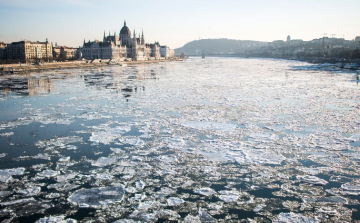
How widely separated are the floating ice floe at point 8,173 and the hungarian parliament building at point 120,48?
313 feet

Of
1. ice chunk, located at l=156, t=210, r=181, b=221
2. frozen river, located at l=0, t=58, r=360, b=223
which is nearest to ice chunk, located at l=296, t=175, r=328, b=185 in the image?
frozen river, located at l=0, t=58, r=360, b=223

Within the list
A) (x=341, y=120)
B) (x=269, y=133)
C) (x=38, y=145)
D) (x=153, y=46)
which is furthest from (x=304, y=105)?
(x=153, y=46)

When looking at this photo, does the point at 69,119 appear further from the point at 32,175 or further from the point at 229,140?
the point at 229,140

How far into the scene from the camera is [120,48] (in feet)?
364

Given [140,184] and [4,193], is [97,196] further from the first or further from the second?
[4,193]

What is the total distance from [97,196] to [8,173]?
2624 mm

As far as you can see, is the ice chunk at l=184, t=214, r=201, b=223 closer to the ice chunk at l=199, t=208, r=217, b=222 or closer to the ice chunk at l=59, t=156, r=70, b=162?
the ice chunk at l=199, t=208, r=217, b=222

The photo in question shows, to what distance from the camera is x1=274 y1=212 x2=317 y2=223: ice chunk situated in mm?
4949

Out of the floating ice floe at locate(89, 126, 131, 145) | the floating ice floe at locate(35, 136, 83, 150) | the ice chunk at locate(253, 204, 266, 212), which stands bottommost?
the ice chunk at locate(253, 204, 266, 212)

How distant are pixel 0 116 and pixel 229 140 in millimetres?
10445

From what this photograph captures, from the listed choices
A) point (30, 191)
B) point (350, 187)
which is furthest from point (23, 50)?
point (350, 187)

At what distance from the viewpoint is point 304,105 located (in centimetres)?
1554

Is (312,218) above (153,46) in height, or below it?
below

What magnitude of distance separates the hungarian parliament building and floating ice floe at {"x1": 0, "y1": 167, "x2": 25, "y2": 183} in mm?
95330
